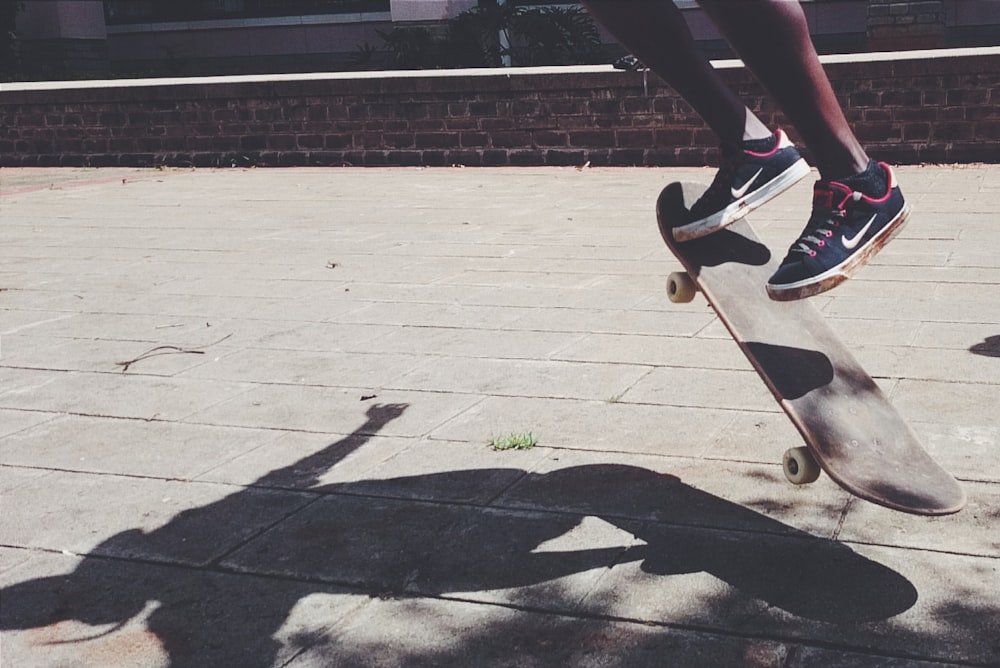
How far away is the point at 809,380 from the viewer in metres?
2.91

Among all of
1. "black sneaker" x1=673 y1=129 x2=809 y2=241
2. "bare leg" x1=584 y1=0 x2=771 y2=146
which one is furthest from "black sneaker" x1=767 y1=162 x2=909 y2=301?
"bare leg" x1=584 y1=0 x2=771 y2=146

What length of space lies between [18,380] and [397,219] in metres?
4.71

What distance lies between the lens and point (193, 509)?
3.29m

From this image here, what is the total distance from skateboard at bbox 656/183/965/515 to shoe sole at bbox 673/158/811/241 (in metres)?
0.09

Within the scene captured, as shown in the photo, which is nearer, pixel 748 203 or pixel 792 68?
pixel 792 68

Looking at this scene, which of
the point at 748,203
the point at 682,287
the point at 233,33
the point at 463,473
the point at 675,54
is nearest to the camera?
the point at 675,54

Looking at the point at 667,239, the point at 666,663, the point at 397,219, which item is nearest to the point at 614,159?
the point at 397,219

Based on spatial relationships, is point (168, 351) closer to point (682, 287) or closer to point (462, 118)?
point (682, 287)

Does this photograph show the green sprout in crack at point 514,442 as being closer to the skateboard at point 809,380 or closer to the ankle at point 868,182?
the skateboard at point 809,380

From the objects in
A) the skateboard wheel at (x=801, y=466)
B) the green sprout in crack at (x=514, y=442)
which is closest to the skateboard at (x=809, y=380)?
the skateboard wheel at (x=801, y=466)

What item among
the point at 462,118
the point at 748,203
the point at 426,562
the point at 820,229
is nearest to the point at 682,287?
the point at 748,203

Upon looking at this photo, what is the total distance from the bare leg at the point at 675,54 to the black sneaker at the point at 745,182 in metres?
0.05

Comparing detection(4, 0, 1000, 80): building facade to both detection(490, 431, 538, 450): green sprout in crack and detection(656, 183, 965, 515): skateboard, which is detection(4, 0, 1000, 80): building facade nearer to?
detection(490, 431, 538, 450): green sprout in crack

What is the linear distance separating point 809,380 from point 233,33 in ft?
83.1
